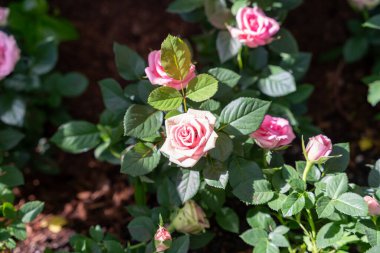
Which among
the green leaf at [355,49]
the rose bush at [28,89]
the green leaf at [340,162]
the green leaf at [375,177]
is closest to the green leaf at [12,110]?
the rose bush at [28,89]

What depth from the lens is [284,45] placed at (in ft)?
6.07

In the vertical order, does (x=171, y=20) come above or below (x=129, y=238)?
above

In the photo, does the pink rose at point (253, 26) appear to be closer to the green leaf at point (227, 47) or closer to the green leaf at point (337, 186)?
the green leaf at point (227, 47)

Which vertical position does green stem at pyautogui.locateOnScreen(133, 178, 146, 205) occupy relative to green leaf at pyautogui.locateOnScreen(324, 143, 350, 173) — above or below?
below

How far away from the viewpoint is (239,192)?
1.54 m

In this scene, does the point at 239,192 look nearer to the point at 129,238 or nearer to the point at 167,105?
the point at 167,105

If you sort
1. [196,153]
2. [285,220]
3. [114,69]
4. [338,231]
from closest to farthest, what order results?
[196,153], [338,231], [285,220], [114,69]

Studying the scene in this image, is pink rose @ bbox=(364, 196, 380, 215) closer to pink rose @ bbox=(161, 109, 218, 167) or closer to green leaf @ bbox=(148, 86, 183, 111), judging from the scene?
pink rose @ bbox=(161, 109, 218, 167)

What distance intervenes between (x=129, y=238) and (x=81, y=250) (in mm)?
342

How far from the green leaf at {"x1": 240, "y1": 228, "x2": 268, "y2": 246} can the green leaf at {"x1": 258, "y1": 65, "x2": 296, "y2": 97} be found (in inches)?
16.5

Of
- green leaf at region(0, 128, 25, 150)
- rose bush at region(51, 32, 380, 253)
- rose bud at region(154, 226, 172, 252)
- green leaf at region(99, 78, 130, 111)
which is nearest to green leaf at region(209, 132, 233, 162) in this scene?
rose bush at region(51, 32, 380, 253)

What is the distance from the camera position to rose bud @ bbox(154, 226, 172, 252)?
149 cm

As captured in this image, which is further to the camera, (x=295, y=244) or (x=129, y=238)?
(x=129, y=238)

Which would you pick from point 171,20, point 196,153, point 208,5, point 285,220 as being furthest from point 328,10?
point 196,153
